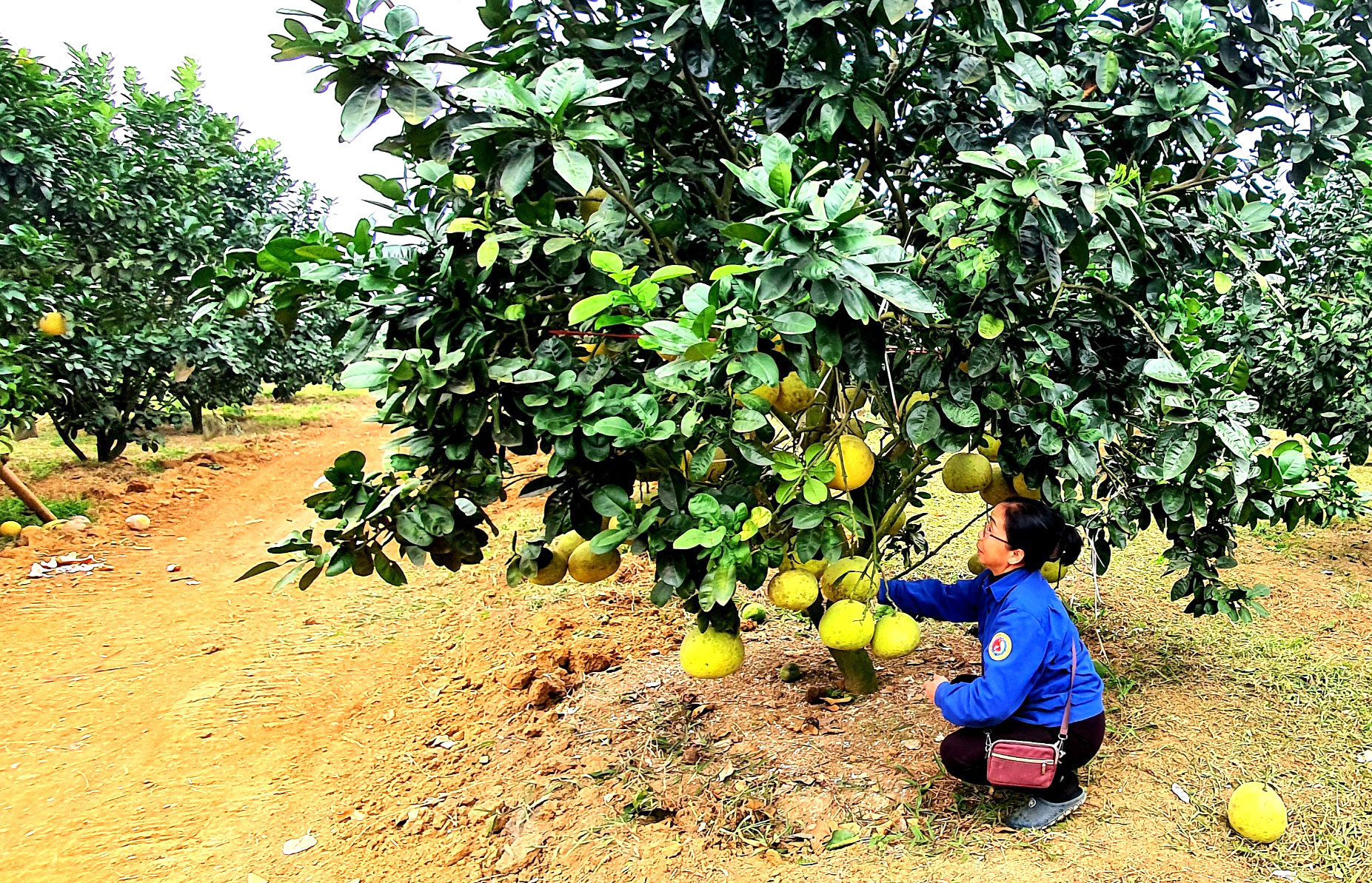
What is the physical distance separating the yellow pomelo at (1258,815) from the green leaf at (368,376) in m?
2.45

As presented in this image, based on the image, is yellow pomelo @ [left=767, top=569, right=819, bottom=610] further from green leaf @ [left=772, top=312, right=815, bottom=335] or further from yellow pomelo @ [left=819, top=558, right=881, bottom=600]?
green leaf @ [left=772, top=312, right=815, bottom=335]

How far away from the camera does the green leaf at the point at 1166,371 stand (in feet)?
6.29

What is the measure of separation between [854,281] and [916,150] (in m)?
1.12

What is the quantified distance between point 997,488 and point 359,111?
6.48ft

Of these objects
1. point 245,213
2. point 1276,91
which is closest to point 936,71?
point 1276,91

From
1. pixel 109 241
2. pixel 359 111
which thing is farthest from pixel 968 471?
pixel 109 241

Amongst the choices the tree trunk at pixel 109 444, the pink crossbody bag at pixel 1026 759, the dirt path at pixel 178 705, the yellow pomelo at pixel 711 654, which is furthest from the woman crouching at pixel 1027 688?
the tree trunk at pixel 109 444

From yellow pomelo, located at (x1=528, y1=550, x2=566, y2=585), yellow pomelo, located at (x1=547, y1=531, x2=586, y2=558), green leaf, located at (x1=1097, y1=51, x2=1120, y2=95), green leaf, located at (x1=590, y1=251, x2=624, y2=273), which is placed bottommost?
yellow pomelo, located at (x1=528, y1=550, x2=566, y2=585)

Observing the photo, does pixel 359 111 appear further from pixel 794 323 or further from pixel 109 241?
pixel 109 241

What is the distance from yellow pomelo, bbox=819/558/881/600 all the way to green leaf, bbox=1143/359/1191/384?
0.82 metres

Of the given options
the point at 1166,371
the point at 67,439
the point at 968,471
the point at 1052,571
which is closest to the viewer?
the point at 1166,371

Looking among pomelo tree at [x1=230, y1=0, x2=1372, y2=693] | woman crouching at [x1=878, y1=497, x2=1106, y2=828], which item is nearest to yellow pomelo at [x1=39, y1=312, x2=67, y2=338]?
pomelo tree at [x1=230, y1=0, x2=1372, y2=693]

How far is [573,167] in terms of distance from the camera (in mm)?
1615

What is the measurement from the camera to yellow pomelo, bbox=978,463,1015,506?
102 inches
